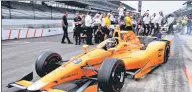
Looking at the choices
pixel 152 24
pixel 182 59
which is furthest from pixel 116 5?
pixel 182 59

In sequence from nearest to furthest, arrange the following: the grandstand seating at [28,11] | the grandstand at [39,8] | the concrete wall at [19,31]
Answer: the concrete wall at [19,31] → the grandstand seating at [28,11] → the grandstand at [39,8]

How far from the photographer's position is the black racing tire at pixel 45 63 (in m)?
5.99

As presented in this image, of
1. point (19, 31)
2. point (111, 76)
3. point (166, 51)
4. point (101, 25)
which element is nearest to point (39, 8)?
point (19, 31)

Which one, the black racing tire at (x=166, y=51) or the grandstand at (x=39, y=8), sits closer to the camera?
the black racing tire at (x=166, y=51)

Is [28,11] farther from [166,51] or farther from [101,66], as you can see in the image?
[101,66]

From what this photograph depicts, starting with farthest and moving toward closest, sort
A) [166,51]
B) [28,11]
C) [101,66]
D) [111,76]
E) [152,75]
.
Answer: [28,11], [166,51], [152,75], [101,66], [111,76]

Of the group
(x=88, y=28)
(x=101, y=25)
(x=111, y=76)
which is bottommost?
(x=111, y=76)

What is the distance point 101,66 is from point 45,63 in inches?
57.4

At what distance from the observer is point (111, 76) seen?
5070 mm

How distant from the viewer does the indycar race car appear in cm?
501

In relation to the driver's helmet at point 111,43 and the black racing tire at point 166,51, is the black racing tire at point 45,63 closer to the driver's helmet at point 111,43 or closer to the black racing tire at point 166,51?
the driver's helmet at point 111,43

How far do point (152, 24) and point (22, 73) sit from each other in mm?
12992

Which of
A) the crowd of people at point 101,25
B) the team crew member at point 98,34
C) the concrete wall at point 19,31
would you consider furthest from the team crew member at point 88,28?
the concrete wall at point 19,31

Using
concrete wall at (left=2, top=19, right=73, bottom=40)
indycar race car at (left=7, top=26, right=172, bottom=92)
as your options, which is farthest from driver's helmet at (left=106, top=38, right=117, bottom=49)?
concrete wall at (left=2, top=19, right=73, bottom=40)
